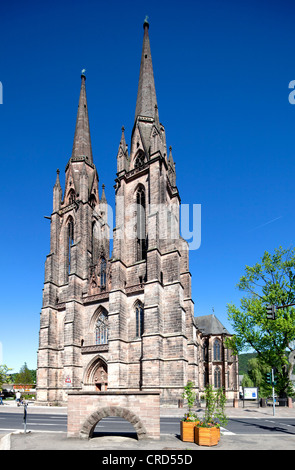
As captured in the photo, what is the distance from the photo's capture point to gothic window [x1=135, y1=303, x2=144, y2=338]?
29.2 metres

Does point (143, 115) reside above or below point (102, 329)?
above

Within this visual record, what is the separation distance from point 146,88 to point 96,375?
3161 centimetres

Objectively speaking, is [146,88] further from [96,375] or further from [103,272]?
[96,375]

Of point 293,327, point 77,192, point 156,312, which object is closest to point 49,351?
point 156,312

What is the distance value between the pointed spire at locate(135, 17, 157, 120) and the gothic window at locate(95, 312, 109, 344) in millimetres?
22565

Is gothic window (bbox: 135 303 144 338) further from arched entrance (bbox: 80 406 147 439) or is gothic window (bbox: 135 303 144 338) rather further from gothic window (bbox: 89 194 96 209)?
arched entrance (bbox: 80 406 147 439)

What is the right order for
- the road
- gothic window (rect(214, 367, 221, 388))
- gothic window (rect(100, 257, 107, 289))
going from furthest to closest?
gothic window (rect(214, 367, 221, 388)) → gothic window (rect(100, 257, 107, 289)) → the road

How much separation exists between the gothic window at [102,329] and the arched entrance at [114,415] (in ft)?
74.0

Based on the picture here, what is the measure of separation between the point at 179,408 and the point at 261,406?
336 inches

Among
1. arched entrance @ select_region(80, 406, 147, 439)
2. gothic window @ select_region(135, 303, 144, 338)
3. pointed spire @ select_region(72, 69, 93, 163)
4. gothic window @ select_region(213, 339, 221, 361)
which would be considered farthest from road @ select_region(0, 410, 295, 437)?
gothic window @ select_region(213, 339, 221, 361)

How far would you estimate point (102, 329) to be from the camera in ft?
108

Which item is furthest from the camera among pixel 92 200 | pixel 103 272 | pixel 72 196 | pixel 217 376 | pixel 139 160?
pixel 217 376

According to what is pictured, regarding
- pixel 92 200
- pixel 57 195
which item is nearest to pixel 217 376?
pixel 92 200
